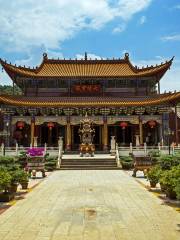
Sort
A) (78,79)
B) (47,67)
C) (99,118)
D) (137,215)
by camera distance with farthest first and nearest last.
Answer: (47,67) < (78,79) < (99,118) < (137,215)

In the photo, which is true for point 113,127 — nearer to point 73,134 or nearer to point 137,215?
point 73,134

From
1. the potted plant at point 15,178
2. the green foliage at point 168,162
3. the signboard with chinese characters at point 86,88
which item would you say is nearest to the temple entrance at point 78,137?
the signboard with chinese characters at point 86,88

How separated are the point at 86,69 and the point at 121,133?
26.4ft

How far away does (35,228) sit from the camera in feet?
19.6

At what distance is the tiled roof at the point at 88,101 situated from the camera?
26283 mm

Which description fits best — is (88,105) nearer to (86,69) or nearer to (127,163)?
(86,69)

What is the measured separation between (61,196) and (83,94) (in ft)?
67.5

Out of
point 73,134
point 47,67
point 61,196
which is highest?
point 47,67

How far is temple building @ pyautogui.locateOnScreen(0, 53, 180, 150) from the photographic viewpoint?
1062 inches

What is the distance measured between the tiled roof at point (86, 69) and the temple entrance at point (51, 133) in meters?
5.05

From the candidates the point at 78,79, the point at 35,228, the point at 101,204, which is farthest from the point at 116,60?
the point at 35,228

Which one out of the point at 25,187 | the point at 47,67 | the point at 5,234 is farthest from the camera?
the point at 47,67

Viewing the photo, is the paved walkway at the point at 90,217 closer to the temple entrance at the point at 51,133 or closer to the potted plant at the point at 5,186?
the potted plant at the point at 5,186

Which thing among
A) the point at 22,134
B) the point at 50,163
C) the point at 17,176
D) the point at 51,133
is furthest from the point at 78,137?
the point at 17,176
